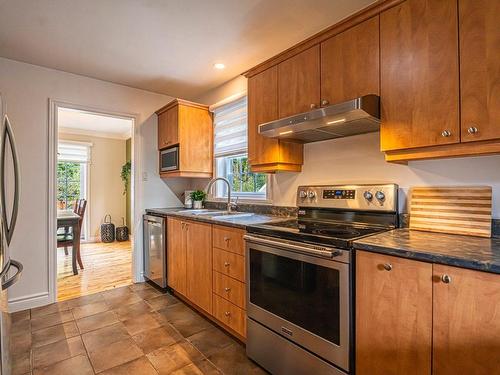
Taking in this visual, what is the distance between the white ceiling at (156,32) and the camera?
187 centimetres

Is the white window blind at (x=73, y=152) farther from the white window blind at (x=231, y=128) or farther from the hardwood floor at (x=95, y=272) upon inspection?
the white window blind at (x=231, y=128)

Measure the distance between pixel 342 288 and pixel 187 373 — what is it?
1171 millimetres

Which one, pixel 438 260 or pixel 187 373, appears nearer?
pixel 438 260

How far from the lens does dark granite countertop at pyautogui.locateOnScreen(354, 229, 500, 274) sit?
0.99 metres

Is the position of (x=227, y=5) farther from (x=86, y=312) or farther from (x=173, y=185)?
A: (x=86, y=312)

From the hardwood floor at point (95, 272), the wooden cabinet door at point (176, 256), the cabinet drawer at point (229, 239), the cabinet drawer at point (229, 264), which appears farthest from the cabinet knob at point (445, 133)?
the hardwood floor at point (95, 272)

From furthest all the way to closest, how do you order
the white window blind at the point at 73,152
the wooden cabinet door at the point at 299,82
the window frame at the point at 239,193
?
the white window blind at the point at 73,152 < the window frame at the point at 239,193 < the wooden cabinet door at the point at 299,82

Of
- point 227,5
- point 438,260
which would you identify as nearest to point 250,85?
point 227,5

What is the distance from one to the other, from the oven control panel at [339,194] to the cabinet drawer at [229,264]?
791 millimetres

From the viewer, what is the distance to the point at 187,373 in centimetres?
174

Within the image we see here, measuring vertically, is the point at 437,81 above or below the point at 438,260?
above

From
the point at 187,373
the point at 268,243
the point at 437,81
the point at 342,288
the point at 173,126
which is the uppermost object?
the point at 173,126

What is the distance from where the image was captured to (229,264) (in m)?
2.10

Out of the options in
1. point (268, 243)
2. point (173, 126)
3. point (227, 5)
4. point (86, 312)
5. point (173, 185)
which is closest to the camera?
point (268, 243)
